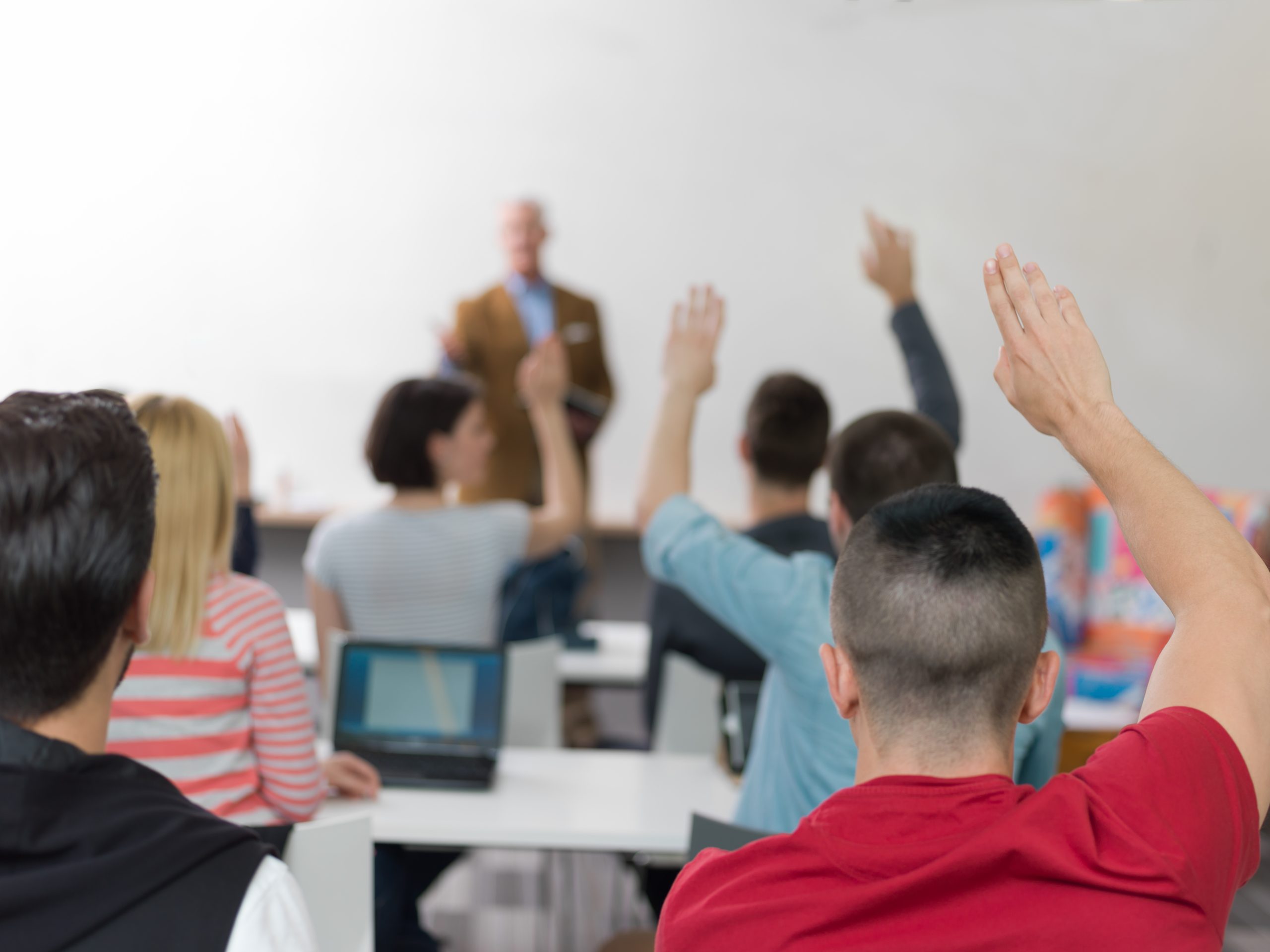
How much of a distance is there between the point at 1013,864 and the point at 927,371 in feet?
5.09

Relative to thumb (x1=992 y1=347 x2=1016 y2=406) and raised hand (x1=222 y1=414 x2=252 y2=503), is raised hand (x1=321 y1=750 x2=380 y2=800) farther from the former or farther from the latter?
thumb (x1=992 y1=347 x2=1016 y2=406)

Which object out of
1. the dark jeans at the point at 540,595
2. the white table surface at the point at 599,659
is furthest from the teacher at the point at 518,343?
the dark jeans at the point at 540,595

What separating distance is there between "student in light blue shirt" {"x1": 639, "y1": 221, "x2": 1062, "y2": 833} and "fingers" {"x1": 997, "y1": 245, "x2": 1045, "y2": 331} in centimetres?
47

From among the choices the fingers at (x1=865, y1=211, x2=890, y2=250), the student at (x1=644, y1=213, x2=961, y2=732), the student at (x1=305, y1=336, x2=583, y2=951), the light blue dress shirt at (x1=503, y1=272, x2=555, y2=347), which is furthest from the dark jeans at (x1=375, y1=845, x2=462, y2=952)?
the light blue dress shirt at (x1=503, y1=272, x2=555, y2=347)

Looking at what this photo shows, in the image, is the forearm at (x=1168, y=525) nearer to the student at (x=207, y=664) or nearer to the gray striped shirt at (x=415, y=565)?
the student at (x=207, y=664)

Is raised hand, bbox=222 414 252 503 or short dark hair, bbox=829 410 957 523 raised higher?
short dark hair, bbox=829 410 957 523

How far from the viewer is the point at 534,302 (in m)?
4.96

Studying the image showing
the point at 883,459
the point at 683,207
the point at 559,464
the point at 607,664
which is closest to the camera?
the point at 883,459

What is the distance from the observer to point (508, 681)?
Answer: 251cm

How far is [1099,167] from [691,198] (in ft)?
5.55

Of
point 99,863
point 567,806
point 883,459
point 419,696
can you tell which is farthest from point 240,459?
point 99,863

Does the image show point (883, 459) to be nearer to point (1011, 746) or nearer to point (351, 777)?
point (1011, 746)

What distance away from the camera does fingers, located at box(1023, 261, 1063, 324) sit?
2.96 ft

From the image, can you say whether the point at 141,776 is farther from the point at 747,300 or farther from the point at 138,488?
the point at 747,300
